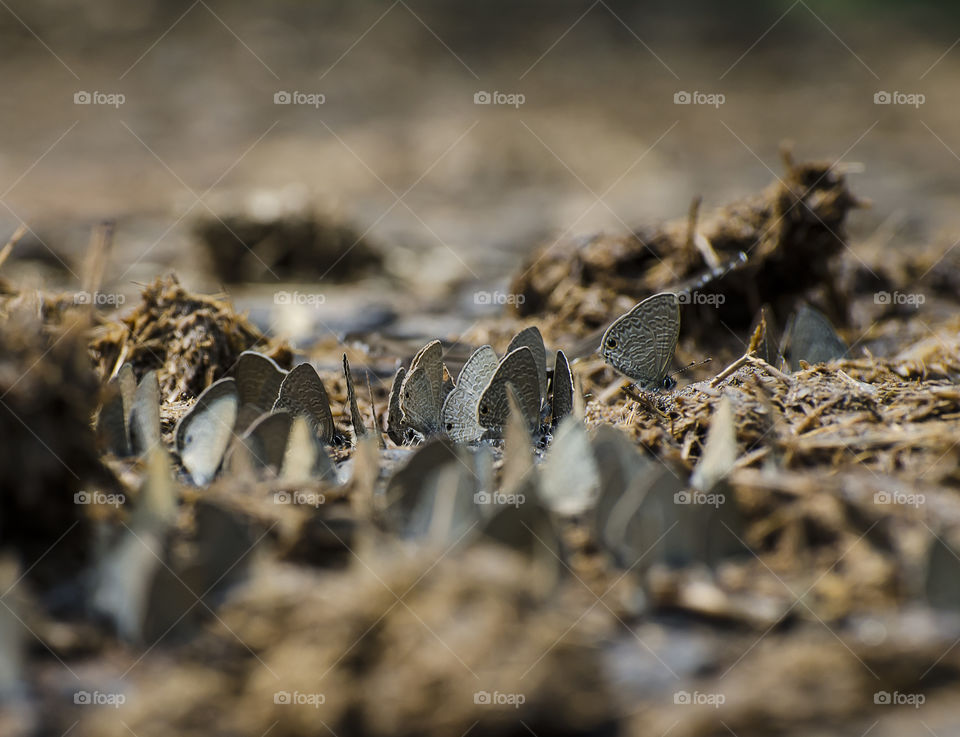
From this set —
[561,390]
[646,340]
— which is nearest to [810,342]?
[646,340]

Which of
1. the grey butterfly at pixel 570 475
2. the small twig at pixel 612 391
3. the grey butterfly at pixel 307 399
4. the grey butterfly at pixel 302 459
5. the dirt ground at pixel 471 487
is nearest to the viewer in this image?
the dirt ground at pixel 471 487

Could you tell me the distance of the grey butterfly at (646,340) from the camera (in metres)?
2.54

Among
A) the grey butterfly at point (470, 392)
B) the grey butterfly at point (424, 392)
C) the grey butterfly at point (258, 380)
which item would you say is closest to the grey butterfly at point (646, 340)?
the grey butterfly at point (470, 392)

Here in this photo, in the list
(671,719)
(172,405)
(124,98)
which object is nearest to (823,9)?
(124,98)

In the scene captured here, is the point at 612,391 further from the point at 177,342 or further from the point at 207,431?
the point at 177,342

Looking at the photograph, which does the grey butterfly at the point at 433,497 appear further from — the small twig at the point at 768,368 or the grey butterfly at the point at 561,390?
the small twig at the point at 768,368

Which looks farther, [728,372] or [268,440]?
[728,372]

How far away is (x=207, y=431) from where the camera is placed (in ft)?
7.20

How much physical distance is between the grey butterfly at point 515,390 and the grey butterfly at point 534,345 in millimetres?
88

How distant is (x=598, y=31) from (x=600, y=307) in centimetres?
1105

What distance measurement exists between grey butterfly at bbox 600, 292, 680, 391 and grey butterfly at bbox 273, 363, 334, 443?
2.31 feet

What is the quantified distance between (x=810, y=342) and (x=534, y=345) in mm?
887

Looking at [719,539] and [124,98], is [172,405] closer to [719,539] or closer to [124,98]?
[719,539]

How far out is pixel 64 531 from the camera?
1773mm
